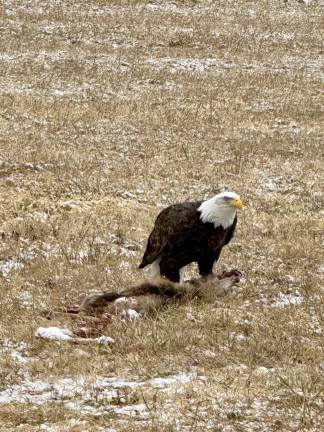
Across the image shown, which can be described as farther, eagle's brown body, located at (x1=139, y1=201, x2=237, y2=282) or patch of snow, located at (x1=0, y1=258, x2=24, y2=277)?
patch of snow, located at (x1=0, y1=258, x2=24, y2=277)

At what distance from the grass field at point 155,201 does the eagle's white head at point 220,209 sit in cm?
102

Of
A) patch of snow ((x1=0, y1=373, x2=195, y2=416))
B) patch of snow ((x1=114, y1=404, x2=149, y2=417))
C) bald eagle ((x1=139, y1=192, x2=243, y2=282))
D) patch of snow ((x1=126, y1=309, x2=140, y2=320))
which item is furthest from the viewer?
bald eagle ((x1=139, y1=192, x2=243, y2=282))

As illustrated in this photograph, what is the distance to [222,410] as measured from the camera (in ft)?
20.0

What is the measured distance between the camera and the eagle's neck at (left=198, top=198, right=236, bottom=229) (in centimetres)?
888

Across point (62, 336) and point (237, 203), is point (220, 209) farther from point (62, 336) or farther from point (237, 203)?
point (62, 336)

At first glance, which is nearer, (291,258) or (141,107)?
(291,258)

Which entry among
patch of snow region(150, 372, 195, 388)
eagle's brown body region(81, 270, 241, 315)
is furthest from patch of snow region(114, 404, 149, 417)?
eagle's brown body region(81, 270, 241, 315)

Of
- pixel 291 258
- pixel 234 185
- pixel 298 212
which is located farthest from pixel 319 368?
pixel 234 185

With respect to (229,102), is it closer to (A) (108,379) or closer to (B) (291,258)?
(B) (291,258)

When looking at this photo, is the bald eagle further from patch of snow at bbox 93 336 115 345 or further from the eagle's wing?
patch of snow at bbox 93 336 115 345

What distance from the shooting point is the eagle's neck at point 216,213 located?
888 centimetres

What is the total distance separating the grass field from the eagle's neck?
100cm

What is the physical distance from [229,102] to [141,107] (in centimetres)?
296

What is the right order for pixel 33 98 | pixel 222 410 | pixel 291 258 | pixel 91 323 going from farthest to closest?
pixel 33 98 → pixel 291 258 → pixel 91 323 → pixel 222 410
